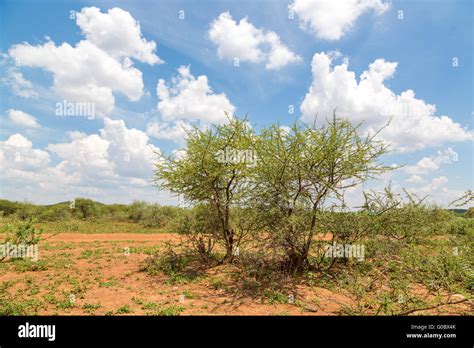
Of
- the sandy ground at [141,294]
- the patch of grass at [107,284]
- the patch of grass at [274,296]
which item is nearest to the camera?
the sandy ground at [141,294]

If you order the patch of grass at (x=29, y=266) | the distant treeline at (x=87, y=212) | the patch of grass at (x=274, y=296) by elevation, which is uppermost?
the distant treeline at (x=87, y=212)

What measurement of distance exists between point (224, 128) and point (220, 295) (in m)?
6.87

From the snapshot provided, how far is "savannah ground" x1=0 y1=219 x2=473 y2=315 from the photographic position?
24.2 ft

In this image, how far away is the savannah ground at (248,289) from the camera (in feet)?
24.2

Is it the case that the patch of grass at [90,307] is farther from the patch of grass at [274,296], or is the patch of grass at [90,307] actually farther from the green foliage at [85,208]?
the green foliage at [85,208]

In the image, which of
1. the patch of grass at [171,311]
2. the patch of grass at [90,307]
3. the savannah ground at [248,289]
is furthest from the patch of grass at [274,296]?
the patch of grass at [90,307]

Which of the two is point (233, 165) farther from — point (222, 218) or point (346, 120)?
point (346, 120)

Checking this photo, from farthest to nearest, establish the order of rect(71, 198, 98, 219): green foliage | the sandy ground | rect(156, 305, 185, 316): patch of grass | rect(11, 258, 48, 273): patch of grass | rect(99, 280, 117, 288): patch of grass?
rect(71, 198, 98, 219): green foliage → rect(11, 258, 48, 273): patch of grass → rect(99, 280, 117, 288): patch of grass → the sandy ground → rect(156, 305, 185, 316): patch of grass

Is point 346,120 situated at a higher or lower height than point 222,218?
higher

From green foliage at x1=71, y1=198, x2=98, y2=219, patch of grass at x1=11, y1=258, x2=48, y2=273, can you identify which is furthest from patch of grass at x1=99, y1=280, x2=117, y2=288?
green foliage at x1=71, y1=198, x2=98, y2=219

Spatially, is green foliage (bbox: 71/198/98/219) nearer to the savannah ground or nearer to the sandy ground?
the savannah ground

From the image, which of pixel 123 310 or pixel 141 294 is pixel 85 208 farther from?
pixel 123 310
